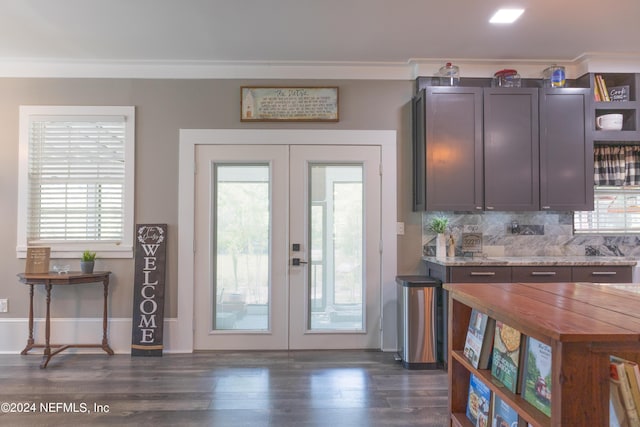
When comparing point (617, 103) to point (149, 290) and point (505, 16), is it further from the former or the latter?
point (149, 290)

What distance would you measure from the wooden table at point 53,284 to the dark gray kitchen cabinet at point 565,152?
401 cm

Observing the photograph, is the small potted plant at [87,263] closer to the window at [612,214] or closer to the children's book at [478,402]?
the children's book at [478,402]

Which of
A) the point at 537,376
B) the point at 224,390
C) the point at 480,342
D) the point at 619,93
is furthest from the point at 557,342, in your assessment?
the point at 619,93

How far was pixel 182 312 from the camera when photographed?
11.2ft

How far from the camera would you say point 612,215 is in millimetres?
3541

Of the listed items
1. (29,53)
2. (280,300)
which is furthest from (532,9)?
(29,53)

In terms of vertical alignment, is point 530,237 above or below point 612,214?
below

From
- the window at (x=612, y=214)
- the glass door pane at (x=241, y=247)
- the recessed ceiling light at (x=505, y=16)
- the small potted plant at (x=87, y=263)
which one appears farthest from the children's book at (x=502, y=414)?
the small potted plant at (x=87, y=263)

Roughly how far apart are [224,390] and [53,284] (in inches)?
68.9

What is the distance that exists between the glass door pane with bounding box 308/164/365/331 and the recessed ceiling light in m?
1.58

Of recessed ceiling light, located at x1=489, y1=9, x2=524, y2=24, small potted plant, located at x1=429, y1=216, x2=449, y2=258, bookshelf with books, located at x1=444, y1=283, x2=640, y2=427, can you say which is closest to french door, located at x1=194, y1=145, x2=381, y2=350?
small potted plant, located at x1=429, y1=216, x2=449, y2=258

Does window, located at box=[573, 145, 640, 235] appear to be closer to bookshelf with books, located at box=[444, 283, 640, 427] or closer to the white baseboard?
bookshelf with books, located at box=[444, 283, 640, 427]

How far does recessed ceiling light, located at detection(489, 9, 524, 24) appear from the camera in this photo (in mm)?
2600

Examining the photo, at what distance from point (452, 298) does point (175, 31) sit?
2.82 m
